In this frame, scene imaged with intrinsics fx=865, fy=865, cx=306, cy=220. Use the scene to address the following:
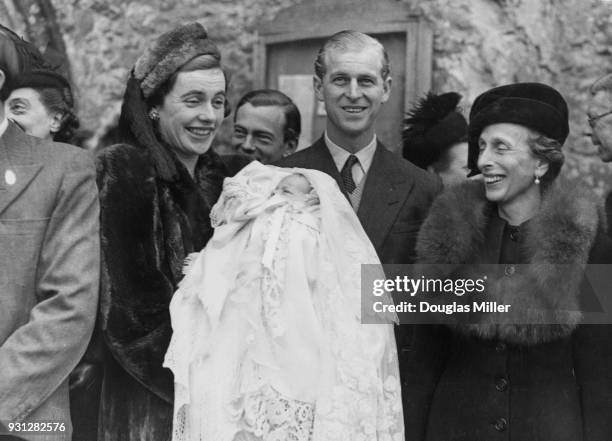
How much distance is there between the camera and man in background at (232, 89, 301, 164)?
4871 millimetres

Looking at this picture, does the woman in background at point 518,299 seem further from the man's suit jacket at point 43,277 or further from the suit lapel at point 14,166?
the suit lapel at point 14,166

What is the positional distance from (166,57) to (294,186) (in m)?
A: 0.79

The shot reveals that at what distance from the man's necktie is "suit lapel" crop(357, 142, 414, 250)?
0.08m

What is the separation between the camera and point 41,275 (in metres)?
2.84

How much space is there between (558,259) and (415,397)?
78 cm

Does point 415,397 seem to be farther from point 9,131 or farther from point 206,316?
point 9,131

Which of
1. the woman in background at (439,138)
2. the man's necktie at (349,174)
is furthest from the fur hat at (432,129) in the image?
the man's necktie at (349,174)

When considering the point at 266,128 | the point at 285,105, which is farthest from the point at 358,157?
the point at 285,105

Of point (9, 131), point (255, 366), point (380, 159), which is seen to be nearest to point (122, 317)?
point (255, 366)

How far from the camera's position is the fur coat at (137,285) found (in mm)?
3127

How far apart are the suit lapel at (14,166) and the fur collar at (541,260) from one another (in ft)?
4.89

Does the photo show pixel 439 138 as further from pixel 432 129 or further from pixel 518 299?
pixel 518 299

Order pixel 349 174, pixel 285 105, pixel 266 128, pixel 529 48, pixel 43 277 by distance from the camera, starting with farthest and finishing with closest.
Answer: pixel 529 48 → pixel 285 105 → pixel 266 128 → pixel 349 174 → pixel 43 277

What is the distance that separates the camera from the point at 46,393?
2.79 meters
